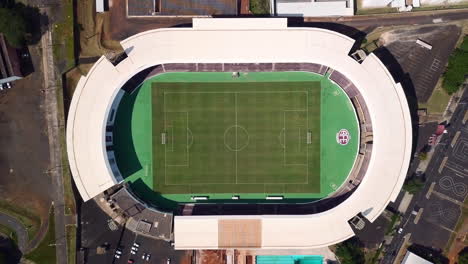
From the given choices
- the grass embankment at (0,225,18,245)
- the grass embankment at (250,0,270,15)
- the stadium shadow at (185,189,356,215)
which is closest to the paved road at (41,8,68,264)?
the grass embankment at (0,225,18,245)

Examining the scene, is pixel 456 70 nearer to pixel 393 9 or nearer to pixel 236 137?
pixel 393 9

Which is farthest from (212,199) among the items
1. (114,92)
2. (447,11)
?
(447,11)

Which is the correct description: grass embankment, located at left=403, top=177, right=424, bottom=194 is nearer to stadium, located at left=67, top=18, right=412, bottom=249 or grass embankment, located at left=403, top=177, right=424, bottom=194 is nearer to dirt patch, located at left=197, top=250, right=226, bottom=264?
stadium, located at left=67, top=18, right=412, bottom=249

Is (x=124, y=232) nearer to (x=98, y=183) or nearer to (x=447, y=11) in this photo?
(x=98, y=183)

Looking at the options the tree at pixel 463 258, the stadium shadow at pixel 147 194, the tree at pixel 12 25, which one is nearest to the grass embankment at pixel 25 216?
the stadium shadow at pixel 147 194

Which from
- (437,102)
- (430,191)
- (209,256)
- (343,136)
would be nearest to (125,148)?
(209,256)

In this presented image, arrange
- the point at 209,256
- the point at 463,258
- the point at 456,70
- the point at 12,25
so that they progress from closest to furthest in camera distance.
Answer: the point at 12,25
the point at 456,70
the point at 463,258
the point at 209,256
